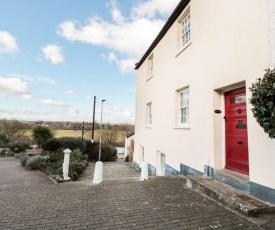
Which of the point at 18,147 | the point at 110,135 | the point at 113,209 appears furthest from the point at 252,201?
the point at 110,135

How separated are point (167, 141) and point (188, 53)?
393cm

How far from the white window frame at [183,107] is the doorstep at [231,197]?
8.83 feet

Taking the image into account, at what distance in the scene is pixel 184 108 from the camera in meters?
7.69

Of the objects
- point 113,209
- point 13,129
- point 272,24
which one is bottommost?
point 113,209

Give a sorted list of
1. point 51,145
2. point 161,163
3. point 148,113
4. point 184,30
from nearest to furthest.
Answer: point 184,30 < point 161,163 < point 148,113 < point 51,145

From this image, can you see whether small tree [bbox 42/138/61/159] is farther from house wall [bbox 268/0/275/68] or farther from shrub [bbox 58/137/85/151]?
house wall [bbox 268/0/275/68]

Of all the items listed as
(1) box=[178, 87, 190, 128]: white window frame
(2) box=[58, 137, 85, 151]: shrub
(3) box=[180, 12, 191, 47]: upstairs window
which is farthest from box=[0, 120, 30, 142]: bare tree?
(3) box=[180, 12, 191, 47]: upstairs window

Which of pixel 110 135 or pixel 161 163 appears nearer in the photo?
pixel 161 163

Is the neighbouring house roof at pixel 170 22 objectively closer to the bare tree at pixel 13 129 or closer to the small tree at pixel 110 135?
the bare tree at pixel 13 129

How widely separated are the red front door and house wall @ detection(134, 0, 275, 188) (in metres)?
0.19

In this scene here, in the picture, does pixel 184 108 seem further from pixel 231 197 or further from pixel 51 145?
pixel 51 145

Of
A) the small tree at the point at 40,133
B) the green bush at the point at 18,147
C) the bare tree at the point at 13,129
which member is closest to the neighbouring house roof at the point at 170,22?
the small tree at the point at 40,133

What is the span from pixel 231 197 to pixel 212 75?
337cm

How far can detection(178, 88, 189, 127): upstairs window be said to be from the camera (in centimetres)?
743
